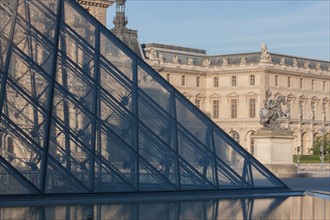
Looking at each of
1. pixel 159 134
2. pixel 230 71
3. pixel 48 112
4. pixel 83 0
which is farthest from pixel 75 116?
pixel 230 71

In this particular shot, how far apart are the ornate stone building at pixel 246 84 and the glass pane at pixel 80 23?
7024cm

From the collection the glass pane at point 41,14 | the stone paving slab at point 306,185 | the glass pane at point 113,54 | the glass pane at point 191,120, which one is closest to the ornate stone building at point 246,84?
the stone paving slab at point 306,185

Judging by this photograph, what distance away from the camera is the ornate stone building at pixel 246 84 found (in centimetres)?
9469

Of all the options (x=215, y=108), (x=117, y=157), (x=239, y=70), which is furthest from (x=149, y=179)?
(x=215, y=108)

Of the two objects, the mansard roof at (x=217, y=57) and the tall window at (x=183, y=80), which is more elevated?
the mansard roof at (x=217, y=57)

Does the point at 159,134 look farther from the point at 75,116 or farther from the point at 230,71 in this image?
the point at 230,71

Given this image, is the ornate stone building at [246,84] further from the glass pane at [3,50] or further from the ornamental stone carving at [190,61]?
the glass pane at [3,50]

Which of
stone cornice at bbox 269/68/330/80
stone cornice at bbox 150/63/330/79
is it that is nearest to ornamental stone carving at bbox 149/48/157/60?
Result: stone cornice at bbox 150/63/330/79

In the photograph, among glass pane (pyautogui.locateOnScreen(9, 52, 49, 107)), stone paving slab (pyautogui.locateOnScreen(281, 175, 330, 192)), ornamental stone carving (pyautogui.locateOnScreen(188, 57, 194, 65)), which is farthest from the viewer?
ornamental stone carving (pyautogui.locateOnScreen(188, 57, 194, 65))

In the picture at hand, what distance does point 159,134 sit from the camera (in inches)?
834

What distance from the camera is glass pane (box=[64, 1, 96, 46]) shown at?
69.3 ft

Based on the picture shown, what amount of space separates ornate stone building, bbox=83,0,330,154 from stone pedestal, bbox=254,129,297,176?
56.8 m

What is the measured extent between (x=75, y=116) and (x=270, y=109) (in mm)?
15517

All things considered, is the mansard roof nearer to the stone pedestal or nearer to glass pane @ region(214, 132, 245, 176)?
the stone pedestal
